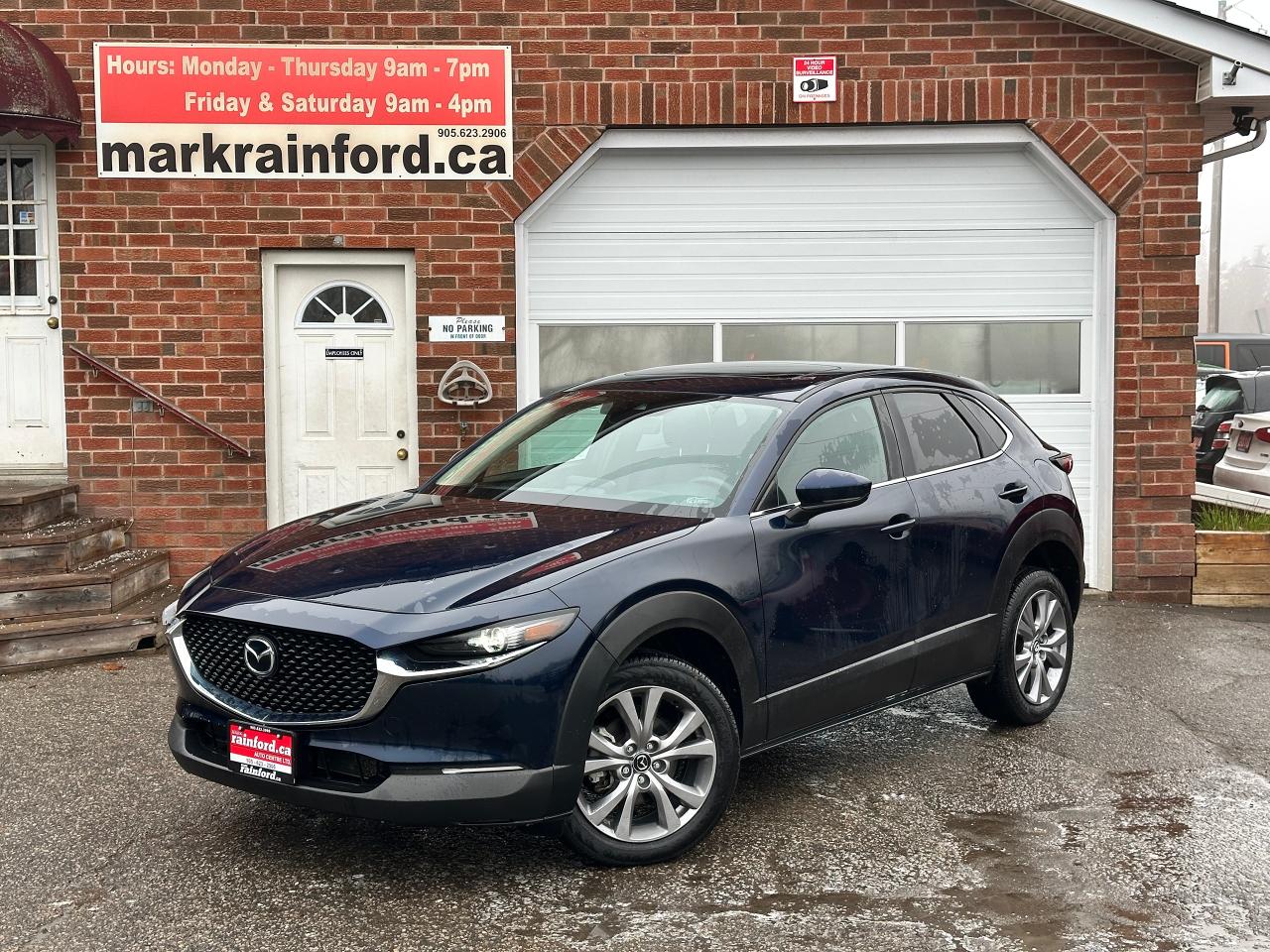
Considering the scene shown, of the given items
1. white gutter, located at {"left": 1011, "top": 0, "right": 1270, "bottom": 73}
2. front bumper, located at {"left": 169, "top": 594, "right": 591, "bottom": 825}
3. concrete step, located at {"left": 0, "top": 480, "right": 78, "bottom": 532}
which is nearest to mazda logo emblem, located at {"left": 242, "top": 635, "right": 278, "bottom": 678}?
front bumper, located at {"left": 169, "top": 594, "right": 591, "bottom": 825}

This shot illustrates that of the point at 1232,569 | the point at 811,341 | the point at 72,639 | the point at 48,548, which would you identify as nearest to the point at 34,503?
the point at 48,548

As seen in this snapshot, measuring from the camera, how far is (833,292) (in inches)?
394

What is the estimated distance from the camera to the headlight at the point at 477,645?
3959 mm

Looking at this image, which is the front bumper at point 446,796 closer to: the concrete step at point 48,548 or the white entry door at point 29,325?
the concrete step at point 48,548

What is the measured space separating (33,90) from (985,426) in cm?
640

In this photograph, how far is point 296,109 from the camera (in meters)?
9.38

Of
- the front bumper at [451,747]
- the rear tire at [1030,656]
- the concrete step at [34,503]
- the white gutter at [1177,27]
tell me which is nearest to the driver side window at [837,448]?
the rear tire at [1030,656]

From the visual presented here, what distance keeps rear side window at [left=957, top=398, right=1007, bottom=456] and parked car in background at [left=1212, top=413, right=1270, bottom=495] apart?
698 cm

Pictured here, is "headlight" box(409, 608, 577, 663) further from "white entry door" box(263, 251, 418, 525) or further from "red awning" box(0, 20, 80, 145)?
"red awning" box(0, 20, 80, 145)

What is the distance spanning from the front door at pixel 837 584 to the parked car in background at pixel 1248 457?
8030 mm

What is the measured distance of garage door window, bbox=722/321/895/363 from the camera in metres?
10.0

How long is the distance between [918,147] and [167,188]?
210 inches

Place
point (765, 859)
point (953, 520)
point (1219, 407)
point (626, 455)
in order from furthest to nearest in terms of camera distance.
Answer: point (1219, 407) < point (953, 520) < point (626, 455) < point (765, 859)

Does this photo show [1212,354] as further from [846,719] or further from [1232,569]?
[846,719]
